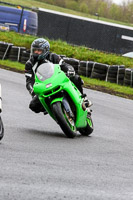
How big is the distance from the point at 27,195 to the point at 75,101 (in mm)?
3527

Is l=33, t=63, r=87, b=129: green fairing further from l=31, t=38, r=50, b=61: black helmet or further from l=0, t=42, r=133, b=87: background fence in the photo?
l=0, t=42, r=133, b=87: background fence

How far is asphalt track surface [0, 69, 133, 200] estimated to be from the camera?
14.7 feet

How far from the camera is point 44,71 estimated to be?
301 inches

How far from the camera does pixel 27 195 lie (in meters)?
4.16

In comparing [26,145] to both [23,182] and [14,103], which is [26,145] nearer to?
[23,182]

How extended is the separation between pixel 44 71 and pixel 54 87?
1.20 feet

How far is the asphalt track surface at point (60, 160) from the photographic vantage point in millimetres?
4473

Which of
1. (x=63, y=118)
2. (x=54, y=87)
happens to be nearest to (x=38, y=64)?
(x=54, y=87)

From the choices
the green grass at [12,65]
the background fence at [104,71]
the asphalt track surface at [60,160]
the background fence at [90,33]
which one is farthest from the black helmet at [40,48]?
the background fence at [90,33]

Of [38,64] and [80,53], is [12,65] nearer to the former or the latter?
[80,53]

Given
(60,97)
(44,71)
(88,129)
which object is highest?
(44,71)

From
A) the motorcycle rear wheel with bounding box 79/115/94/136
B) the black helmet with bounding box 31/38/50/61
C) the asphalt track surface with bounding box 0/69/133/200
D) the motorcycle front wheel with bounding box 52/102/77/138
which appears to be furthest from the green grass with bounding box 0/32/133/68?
the motorcycle front wheel with bounding box 52/102/77/138

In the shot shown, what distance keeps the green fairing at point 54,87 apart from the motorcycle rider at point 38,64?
22 cm

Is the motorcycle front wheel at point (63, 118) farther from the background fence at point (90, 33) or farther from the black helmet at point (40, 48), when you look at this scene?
the background fence at point (90, 33)
